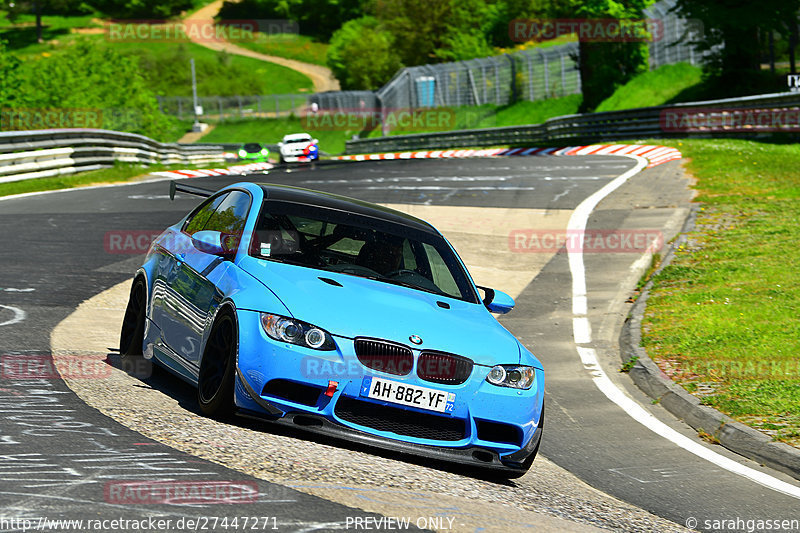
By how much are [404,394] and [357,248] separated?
1.71 metres

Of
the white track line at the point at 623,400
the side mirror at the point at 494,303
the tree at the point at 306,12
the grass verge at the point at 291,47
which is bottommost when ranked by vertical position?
the white track line at the point at 623,400

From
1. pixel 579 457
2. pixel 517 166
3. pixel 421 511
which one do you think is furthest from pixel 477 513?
pixel 517 166

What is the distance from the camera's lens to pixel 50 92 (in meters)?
56.1

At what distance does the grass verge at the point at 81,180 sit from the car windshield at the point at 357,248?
1727cm

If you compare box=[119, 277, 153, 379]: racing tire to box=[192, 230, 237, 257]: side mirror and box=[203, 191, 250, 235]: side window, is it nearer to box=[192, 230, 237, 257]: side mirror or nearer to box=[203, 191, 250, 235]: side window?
box=[203, 191, 250, 235]: side window

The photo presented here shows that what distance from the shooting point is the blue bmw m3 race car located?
5980 millimetres

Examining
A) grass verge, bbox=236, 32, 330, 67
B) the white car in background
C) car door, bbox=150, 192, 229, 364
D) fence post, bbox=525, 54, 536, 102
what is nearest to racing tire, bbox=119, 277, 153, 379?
car door, bbox=150, 192, 229, 364

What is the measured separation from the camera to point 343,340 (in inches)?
235

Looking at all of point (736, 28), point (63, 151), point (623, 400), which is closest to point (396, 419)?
point (623, 400)

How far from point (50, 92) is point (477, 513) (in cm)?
Result: 5565

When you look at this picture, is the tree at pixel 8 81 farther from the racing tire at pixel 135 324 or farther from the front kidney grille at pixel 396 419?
the front kidney grille at pixel 396 419

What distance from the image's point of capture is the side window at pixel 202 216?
7.99 m

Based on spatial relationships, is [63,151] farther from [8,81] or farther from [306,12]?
[306,12]

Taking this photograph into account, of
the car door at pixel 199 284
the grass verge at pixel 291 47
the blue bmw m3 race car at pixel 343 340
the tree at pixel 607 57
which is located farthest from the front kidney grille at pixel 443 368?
the grass verge at pixel 291 47
